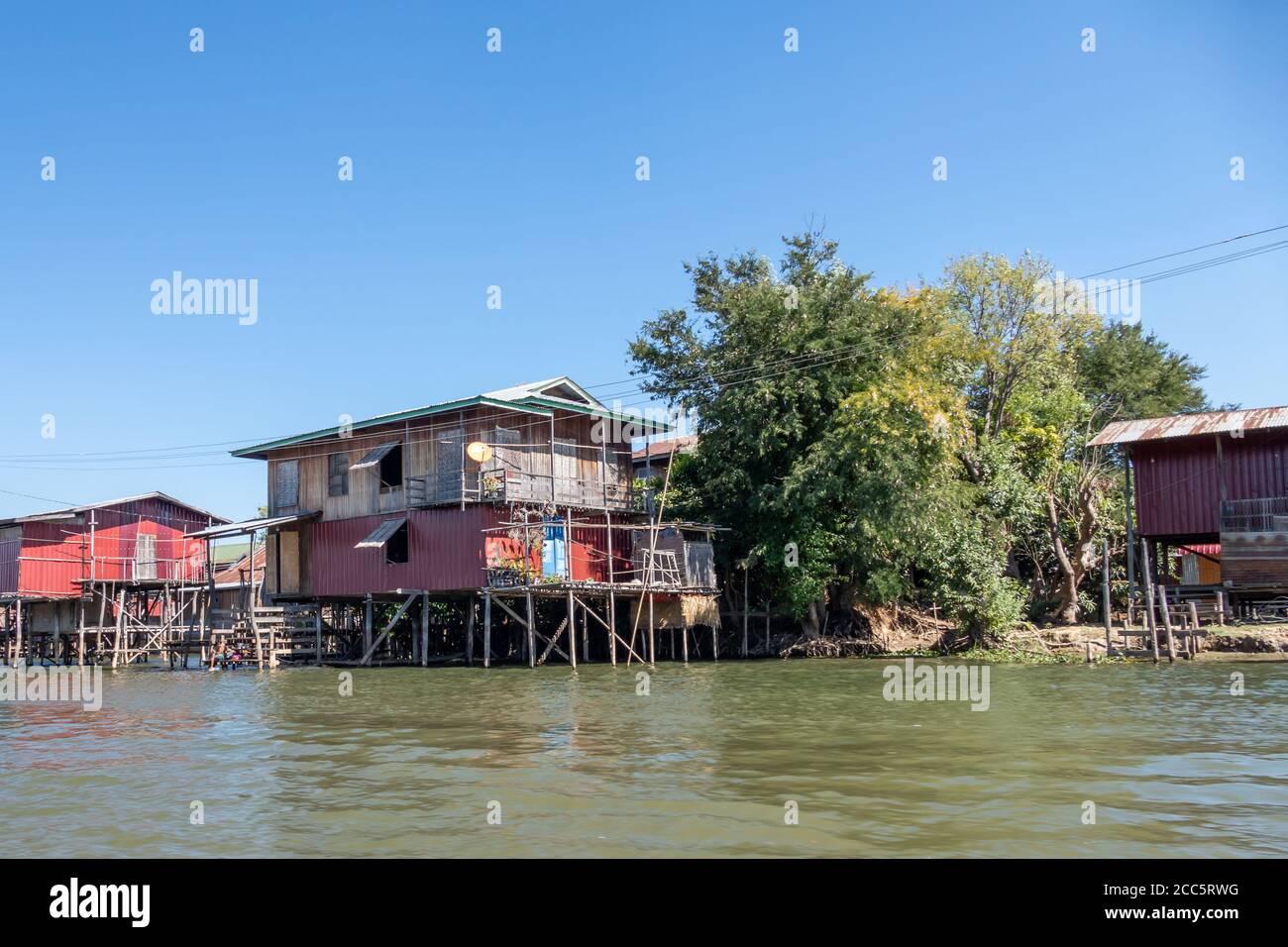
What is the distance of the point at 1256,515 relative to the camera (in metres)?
31.2

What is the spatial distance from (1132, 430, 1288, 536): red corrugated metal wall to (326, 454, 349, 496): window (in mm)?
24408

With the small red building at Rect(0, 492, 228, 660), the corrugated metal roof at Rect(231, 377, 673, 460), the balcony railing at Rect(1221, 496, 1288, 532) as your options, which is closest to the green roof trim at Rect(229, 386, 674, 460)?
the corrugated metal roof at Rect(231, 377, 673, 460)

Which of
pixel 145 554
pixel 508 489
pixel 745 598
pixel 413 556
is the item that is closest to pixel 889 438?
pixel 745 598

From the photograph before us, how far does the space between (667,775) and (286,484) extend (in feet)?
94.5

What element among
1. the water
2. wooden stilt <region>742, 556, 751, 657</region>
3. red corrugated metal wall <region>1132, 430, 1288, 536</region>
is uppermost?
red corrugated metal wall <region>1132, 430, 1288, 536</region>

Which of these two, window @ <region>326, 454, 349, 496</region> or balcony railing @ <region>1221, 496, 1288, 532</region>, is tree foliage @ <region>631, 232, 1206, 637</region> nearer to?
balcony railing @ <region>1221, 496, 1288, 532</region>

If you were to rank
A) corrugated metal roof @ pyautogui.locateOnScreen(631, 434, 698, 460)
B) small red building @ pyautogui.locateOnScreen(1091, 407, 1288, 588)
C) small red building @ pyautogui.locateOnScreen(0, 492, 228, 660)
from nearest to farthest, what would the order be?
small red building @ pyautogui.locateOnScreen(1091, 407, 1288, 588), small red building @ pyautogui.locateOnScreen(0, 492, 228, 660), corrugated metal roof @ pyautogui.locateOnScreen(631, 434, 698, 460)

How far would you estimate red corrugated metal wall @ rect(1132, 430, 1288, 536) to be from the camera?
31.3 metres

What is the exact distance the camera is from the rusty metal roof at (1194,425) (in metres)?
31.1

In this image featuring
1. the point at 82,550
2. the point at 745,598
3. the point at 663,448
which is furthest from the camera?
the point at 663,448

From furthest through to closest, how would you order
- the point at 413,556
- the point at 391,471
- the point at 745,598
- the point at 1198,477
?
the point at 745,598
the point at 391,471
the point at 413,556
the point at 1198,477

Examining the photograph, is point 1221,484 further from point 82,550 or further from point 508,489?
point 82,550
